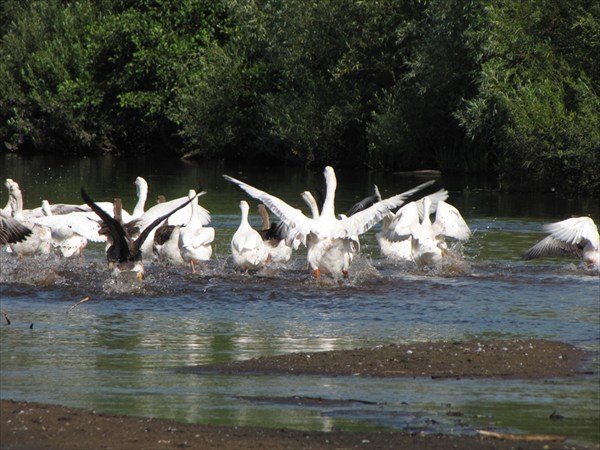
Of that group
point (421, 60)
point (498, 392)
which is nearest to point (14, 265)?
point (498, 392)

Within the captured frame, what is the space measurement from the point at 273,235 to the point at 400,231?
1.78 metres

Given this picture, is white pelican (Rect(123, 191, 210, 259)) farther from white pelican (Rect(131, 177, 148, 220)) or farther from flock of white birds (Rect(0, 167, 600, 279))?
white pelican (Rect(131, 177, 148, 220))

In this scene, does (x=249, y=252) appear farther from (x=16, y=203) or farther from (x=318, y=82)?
(x=318, y=82)

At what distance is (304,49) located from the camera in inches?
1384

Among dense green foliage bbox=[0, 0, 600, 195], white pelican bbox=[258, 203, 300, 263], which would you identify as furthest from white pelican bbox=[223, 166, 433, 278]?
dense green foliage bbox=[0, 0, 600, 195]

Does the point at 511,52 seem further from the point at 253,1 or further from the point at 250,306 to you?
the point at 250,306

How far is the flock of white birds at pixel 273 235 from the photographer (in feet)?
45.9

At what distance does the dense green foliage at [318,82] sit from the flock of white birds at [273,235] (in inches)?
423

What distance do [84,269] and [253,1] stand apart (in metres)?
22.2

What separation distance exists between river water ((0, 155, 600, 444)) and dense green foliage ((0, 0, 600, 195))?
6926 mm

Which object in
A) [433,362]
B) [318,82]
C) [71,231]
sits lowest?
[433,362]

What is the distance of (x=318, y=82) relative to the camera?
35.7m

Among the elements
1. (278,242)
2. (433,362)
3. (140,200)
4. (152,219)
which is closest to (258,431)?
(433,362)

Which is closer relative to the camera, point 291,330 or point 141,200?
point 291,330
